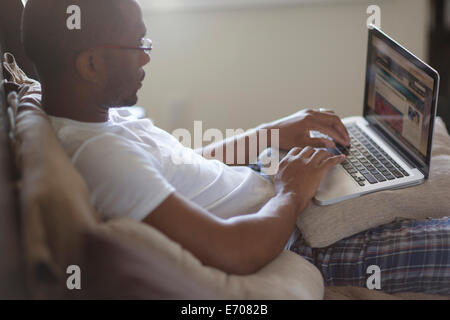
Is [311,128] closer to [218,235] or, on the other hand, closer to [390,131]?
[390,131]

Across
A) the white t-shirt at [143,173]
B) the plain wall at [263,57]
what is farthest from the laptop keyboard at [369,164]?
the plain wall at [263,57]

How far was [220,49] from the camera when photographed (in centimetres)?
238

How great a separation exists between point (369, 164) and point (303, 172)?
226 mm

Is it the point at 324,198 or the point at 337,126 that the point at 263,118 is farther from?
the point at 324,198

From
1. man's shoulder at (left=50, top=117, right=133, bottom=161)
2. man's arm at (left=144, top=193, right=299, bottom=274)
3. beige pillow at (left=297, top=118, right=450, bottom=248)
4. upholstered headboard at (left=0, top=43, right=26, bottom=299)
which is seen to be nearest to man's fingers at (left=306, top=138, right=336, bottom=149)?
beige pillow at (left=297, top=118, right=450, bottom=248)

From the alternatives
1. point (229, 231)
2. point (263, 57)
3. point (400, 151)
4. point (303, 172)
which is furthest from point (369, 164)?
point (263, 57)

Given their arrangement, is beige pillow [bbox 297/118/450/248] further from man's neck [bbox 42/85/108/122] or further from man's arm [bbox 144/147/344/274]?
man's neck [bbox 42/85/108/122]

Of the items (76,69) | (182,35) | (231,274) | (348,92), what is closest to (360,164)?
(231,274)

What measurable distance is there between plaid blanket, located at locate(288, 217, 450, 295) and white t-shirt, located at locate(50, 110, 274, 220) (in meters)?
0.21

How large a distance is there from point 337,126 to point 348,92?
1147mm

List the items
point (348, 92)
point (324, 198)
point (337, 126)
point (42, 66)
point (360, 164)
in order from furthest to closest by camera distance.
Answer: point (348, 92) → point (337, 126) → point (360, 164) → point (324, 198) → point (42, 66)

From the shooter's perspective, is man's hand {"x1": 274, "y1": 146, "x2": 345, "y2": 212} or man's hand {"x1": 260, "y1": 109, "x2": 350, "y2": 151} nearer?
man's hand {"x1": 274, "y1": 146, "x2": 345, "y2": 212}

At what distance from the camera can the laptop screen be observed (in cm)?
111

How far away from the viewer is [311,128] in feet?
4.37
